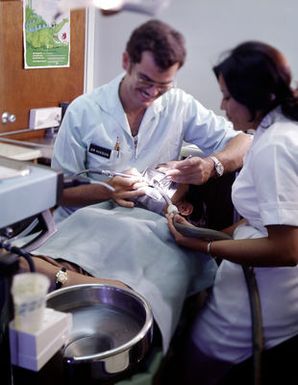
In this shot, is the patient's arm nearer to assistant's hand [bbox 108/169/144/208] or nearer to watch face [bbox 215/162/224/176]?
assistant's hand [bbox 108/169/144/208]

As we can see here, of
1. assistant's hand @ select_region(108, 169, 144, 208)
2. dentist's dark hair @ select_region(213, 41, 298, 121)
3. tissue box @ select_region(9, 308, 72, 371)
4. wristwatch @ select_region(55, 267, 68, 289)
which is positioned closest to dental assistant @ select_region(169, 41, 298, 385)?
dentist's dark hair @ select_region(213, 41, 298, 121)

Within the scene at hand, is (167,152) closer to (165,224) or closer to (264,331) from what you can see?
(165,224)

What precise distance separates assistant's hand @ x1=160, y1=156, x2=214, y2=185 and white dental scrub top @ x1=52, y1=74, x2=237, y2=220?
0.08ft

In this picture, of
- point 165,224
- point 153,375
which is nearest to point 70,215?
point 165,224

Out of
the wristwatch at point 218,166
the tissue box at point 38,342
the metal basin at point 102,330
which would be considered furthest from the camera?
the wristwatch at point 218,166

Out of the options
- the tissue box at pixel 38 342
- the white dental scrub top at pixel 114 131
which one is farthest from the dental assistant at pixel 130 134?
the tissue box at pixel 38 342

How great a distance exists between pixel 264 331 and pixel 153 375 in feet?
0.79

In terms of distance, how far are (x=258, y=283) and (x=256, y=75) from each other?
0.40 m

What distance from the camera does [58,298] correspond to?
71 centimetres

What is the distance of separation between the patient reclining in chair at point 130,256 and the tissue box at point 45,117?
0.58 feet

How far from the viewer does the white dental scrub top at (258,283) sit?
2.51 ft

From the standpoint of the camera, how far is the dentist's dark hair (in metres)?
0.66

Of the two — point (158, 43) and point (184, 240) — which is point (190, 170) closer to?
point (184, 240)

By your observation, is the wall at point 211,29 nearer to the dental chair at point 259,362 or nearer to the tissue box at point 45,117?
the tissue box at point 45,117
